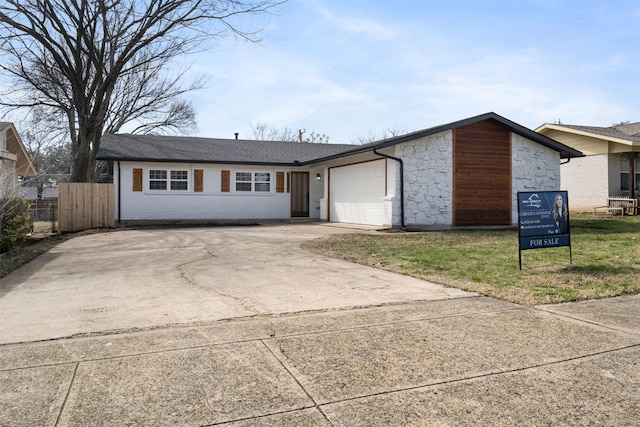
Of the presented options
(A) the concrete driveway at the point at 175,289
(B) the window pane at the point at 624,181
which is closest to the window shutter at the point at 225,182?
(A) the concrete driveway at the point at 175,289

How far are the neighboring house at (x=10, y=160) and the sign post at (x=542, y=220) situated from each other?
32.9 feet

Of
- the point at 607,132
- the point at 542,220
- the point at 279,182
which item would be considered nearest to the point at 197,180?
the point at 279,182

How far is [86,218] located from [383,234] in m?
11.0

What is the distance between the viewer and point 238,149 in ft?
77.9

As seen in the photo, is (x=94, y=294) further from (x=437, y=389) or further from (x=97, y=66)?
(x=97, y=66)

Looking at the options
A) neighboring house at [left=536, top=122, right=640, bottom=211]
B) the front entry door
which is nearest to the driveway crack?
the front entry door

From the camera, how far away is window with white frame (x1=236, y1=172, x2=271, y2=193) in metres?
22.2

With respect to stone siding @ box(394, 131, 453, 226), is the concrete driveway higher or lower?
lower

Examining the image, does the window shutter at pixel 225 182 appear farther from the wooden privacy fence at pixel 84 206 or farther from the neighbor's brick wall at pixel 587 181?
the neighbor's brick wall at pixel 587 181

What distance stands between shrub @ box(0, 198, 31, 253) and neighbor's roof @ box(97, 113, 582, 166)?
850cm

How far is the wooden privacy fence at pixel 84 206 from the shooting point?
16375mm

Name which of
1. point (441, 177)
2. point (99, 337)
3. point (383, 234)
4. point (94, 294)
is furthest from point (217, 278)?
point (441, 177)

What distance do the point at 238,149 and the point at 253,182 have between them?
2.46 m

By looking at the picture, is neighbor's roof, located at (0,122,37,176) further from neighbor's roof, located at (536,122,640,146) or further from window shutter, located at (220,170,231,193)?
neighbor's roof, located at (536,122,640,146)
